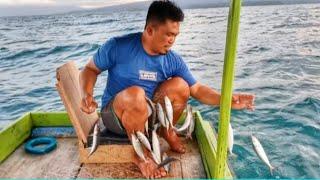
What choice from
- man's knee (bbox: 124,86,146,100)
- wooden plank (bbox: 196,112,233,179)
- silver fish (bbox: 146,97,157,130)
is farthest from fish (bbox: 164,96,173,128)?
wooden plank (bbox: 196,112,233,179)

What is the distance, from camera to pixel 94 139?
3.93 m

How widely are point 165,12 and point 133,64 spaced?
2.10 feet

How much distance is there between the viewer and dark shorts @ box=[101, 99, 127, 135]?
411 centimetres

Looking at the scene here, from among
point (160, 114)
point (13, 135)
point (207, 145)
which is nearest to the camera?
point (160, 114)

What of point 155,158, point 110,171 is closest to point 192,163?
point 155,158

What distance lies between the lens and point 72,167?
408cm

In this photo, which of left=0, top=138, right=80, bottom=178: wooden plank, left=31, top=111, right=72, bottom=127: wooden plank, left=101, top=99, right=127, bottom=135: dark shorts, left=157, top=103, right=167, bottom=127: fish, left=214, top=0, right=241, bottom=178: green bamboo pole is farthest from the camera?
left=31, top=111, right=72, bottom=127: wooden plank

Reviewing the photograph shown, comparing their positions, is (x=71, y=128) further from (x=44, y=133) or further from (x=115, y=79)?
(x=115, y=79)

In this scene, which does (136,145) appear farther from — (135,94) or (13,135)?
(13,135)

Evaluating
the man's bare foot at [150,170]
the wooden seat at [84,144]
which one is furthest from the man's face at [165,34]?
the man's bare foot at [150,170]

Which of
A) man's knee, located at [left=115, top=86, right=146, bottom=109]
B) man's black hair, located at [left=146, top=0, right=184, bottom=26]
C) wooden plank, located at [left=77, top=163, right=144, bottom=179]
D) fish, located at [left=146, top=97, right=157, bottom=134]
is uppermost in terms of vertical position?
man's black hair, located at [left=146, top=0, right=184, bottom=26]

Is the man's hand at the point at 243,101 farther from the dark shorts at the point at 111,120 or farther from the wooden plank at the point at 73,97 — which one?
the wooden plank at the point at 73,97

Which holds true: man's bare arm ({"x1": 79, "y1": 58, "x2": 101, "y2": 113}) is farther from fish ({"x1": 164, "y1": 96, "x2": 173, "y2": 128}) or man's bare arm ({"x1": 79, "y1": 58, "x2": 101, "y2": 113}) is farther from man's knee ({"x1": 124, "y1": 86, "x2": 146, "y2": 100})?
fish ({"x1": 164, "y1": 96, "x2": 173, "y2": 128})

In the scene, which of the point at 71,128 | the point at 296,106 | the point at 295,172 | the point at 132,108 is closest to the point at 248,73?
the point at 296,106
